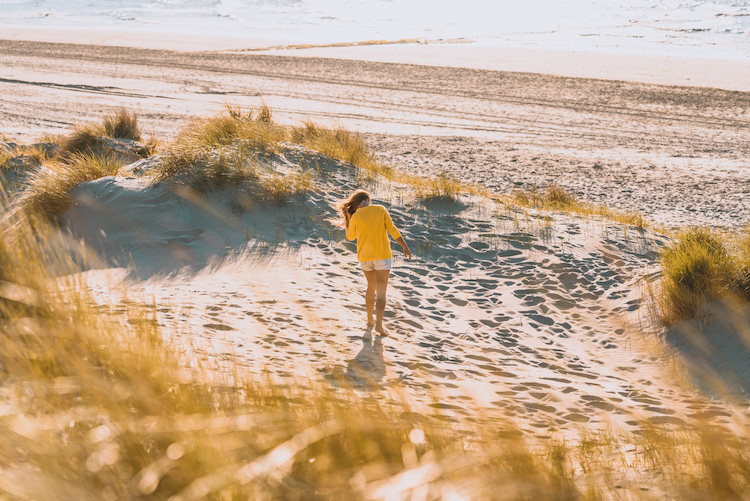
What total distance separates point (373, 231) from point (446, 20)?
7752 cm

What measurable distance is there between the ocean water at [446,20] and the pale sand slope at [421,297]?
37.0 metres

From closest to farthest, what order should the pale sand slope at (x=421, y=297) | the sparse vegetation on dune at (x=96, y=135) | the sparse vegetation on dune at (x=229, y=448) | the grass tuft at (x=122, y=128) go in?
the sparse vegetation on dune at (x=229, y=448) → the pale sand slope at (x=421, y=297) → the sparse vegetation on dune at (x=96, y=135) → the grass tuft at (x=122, y=128)

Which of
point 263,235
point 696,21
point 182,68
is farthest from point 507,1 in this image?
point 263,235

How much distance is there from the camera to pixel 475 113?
2189 centimetres

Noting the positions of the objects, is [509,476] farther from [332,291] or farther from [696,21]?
[696,21]

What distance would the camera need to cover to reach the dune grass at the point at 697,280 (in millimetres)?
6793

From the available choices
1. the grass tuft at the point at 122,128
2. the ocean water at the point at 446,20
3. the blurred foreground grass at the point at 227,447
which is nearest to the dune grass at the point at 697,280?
the blurred foreground grass at the point at 227,447

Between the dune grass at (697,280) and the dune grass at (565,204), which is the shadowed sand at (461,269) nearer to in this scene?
the dune grass at (697,280)

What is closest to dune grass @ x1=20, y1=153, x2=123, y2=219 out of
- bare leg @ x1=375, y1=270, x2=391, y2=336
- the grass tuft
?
the grass tuft

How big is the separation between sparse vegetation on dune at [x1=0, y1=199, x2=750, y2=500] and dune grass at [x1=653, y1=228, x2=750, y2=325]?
3990 millimetres

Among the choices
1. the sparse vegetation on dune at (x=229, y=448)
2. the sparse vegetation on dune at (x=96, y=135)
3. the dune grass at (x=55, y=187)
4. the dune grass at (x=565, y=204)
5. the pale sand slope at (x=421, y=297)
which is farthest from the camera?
the sparse vegetation on dune at (x=96, y=135)

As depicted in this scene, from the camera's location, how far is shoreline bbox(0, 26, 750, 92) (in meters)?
30.2

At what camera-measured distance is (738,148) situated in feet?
55.6

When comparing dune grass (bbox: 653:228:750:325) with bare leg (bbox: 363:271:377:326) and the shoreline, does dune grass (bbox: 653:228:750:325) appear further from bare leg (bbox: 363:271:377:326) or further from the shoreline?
the shoreline
